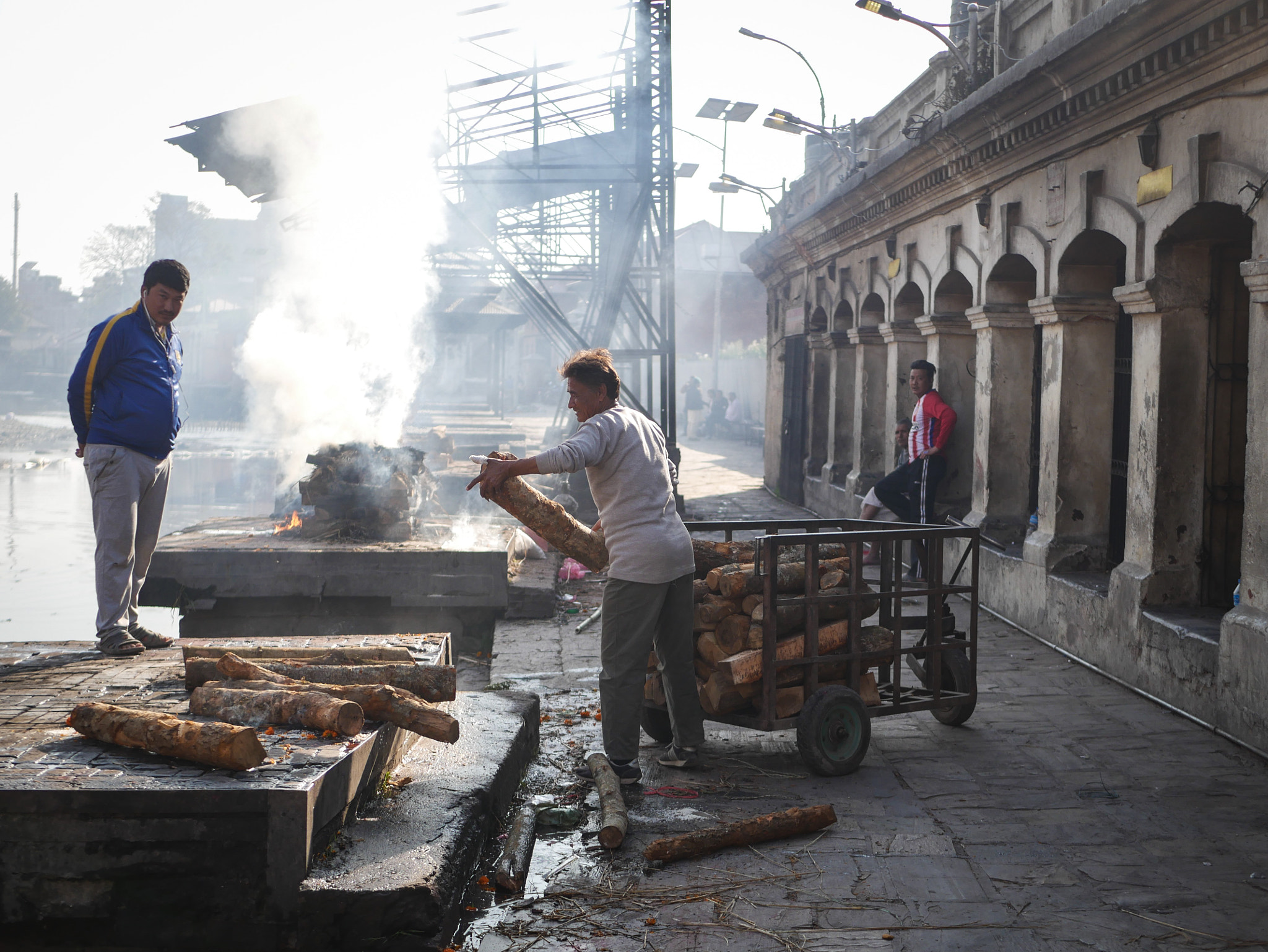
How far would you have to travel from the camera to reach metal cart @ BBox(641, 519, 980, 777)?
5289 mm

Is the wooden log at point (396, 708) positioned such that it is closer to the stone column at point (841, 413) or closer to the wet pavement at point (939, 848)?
the wet pavement at point (939, 848)

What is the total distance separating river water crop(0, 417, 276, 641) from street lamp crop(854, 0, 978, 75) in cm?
934

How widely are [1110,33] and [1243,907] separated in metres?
5.36

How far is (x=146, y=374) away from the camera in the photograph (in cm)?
584

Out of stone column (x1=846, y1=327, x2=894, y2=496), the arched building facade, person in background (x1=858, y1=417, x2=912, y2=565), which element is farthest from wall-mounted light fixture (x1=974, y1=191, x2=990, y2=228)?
stone column (x1=846, y1=327, x2=894, y2=496)

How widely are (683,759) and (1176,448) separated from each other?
400 centimetres

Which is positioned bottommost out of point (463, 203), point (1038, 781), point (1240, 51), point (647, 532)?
point (1038, 781)

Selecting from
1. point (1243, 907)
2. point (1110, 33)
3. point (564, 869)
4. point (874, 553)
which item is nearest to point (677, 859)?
point (564, 869)

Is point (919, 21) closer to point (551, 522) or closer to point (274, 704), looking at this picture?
point (551, 522)

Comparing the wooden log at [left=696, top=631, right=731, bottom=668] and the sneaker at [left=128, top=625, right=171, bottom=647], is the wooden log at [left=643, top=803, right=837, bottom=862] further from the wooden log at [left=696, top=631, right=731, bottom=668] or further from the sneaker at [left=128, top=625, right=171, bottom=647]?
the sneaker at [left=128, top=625, right=171, bottom=647]

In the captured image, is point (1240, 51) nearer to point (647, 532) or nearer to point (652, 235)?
point (647, 532)

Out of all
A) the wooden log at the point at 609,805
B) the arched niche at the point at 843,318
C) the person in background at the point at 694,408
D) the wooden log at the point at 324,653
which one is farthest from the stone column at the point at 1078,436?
the person in background at the point at 694,408

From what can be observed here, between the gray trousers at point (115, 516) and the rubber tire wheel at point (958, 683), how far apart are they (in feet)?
14.8

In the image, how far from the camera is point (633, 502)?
5.07m
